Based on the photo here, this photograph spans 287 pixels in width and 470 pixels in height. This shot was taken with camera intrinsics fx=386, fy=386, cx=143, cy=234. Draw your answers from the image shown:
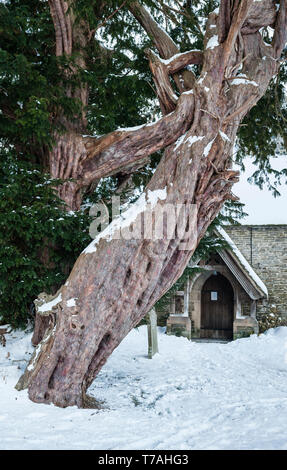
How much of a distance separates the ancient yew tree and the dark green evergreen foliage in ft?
2.47

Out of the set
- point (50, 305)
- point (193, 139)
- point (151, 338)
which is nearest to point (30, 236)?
point (50, 305)

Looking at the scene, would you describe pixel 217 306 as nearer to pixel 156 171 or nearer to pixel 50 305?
pixel 156 171

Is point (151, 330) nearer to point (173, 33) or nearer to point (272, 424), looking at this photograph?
point (272, 424)

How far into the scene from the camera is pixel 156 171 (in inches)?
202

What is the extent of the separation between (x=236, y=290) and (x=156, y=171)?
31.6 feet

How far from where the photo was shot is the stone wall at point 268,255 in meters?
14.3

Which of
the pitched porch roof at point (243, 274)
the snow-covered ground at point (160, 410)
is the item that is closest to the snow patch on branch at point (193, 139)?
the snow-covered ground at point (160, 410)

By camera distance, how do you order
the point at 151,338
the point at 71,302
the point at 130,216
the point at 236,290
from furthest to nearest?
1. the point at 236,290
2. the point at 151,338
3. the point at 130,216
4. the point at 71,302

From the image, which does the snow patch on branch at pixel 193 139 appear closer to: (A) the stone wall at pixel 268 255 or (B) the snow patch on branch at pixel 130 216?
(B) the snow patch on branch at pixel 130 216

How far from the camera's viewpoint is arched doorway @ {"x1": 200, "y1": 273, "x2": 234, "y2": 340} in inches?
591

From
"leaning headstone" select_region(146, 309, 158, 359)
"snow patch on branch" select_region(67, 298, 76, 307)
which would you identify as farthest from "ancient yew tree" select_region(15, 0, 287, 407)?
"leaning headstone" select_region(146, 309, 158, 359)

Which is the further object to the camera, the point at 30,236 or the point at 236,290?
the point at 236,290
